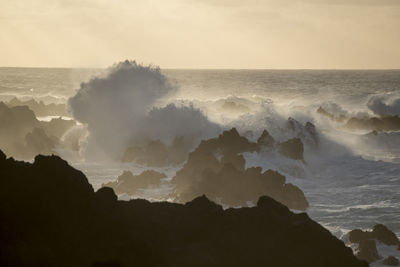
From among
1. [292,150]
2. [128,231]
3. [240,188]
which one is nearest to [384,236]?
[240,188]

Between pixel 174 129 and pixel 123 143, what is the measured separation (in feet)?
14.3

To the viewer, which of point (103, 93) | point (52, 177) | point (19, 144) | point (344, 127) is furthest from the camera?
Answer: point (344, 127)

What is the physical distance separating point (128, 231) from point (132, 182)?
18528mm

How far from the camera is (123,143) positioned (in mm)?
48438

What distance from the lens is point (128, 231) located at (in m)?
13.8

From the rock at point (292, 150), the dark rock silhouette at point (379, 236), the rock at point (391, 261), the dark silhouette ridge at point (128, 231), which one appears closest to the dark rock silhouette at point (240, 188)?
the dark rock silhouette at point (379, 236)

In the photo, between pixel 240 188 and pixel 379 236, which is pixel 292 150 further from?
pixel 379 236

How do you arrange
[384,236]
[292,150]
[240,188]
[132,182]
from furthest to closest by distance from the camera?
1. [292,150]
2. [132,182]
3. [240,188]
4. [384,236]

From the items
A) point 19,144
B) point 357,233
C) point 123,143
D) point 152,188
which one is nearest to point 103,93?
point 123,143

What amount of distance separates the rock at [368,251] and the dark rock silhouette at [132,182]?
14132 mm

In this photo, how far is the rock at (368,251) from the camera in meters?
19.8

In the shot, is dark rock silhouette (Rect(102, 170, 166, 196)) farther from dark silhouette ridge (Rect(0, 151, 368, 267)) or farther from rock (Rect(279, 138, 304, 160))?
dark silhouette ridge (Rect(0, 151, 368, 267))

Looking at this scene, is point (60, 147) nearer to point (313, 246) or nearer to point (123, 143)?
point (123, 143)

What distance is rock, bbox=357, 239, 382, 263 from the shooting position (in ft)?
65.0
